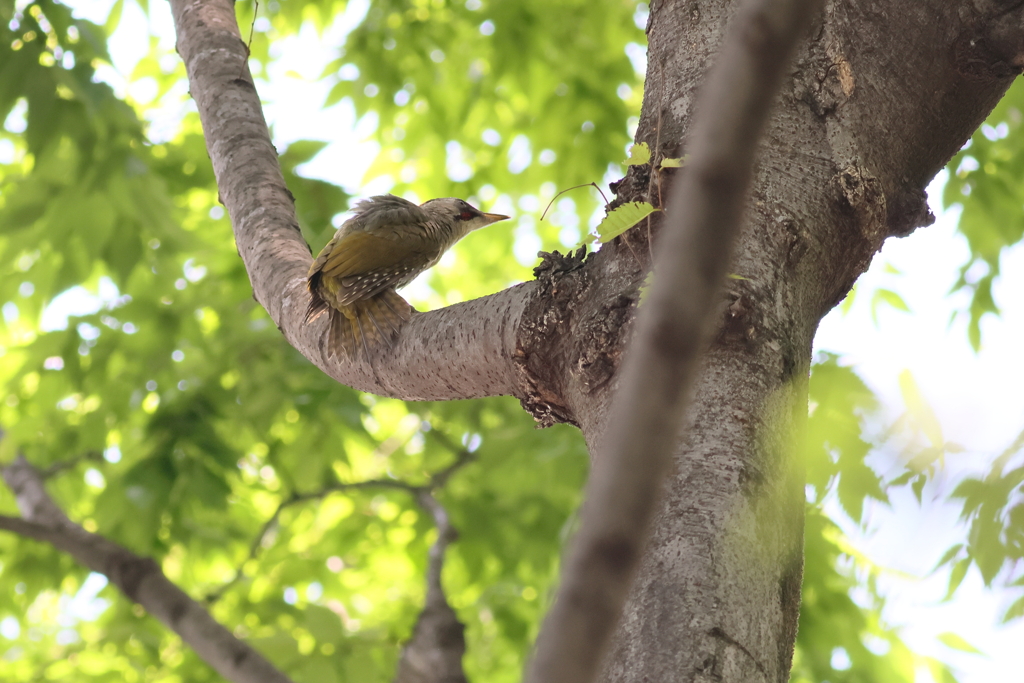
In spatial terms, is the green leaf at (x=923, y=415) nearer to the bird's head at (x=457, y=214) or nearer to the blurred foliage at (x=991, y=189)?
the bird's head at (x=457, y=214)

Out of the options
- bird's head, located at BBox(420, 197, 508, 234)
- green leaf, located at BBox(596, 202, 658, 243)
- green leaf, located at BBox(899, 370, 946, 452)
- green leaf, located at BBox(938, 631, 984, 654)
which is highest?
bird's head, located at BBox(420, 197, 508, 234)

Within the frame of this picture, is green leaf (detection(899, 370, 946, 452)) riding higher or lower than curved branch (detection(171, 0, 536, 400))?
lower

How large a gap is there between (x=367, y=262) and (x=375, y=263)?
1.4 inches

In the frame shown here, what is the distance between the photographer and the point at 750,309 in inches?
37.2

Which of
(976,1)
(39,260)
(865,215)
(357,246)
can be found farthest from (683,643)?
(39,260)

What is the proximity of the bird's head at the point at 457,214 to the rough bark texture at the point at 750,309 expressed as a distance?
134 cm

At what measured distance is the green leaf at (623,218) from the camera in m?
1.01

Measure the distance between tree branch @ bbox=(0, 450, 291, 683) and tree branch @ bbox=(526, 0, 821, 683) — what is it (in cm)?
213

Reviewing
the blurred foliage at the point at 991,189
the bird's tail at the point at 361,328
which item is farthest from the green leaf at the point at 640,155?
the blurred foliage at the point at 991,189

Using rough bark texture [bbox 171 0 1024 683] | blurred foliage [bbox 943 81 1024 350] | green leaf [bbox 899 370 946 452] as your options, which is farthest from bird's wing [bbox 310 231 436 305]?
blurred foliage [bbox 943 81 1024 350]

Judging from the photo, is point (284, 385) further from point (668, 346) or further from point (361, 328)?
point (668, 346)

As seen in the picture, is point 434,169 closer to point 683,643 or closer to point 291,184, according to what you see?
point 291,184

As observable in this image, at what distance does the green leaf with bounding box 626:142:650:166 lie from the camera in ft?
3.60

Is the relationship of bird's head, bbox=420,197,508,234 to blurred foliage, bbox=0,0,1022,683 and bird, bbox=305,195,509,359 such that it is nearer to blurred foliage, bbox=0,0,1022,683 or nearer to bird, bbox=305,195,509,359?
bird, bbox=305,195,509,359
